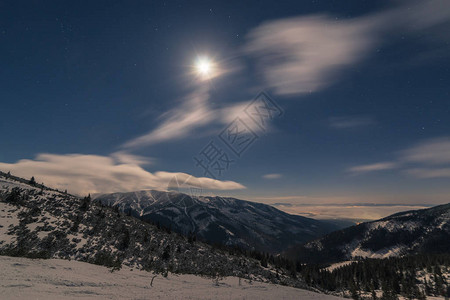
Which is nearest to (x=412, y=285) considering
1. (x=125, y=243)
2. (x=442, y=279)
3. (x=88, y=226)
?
(x=442, y=279)

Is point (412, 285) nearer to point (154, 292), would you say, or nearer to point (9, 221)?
point (154, 292)

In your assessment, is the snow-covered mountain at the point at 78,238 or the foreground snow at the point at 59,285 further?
the snow-covered mountain at the point at 78,238

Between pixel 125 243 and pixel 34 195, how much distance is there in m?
27.3

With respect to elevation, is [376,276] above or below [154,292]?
below

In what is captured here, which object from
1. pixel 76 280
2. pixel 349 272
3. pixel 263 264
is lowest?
pixel 349 272

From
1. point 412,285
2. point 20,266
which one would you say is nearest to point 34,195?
point 20,266

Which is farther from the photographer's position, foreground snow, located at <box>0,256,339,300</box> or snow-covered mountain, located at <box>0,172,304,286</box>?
snow-covered mountain, located at <box>0,172,304,286</box>

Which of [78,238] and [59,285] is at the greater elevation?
[59,285]

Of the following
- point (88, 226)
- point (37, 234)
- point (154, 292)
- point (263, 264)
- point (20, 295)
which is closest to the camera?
point (20, 295)

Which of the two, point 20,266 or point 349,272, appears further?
point 349,272

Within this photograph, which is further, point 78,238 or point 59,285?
point 78,238

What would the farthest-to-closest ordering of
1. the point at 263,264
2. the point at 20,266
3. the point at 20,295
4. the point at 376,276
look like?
the point at 376,276 → the point at 263,264 → the point at 20,266 → the point at 20,295

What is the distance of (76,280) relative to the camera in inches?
739

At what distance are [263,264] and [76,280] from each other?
78.0 m
